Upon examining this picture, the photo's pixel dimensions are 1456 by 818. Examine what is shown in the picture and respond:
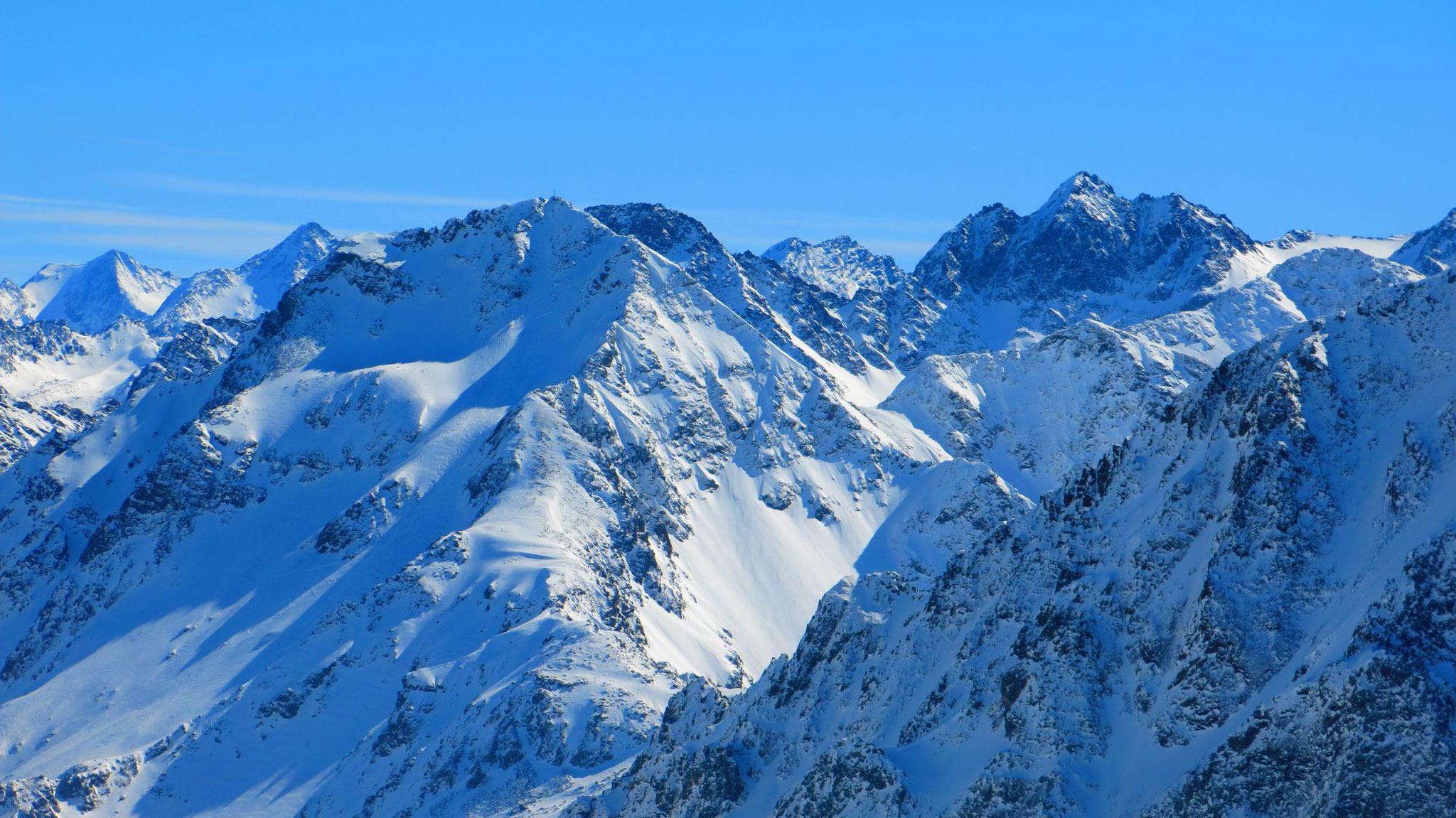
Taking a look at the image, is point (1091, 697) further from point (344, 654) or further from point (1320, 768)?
point (344, 654)

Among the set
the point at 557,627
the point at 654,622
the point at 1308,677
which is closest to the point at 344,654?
the point at 557,627

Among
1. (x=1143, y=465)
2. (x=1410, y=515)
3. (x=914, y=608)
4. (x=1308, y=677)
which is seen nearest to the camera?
(x=1308, y=677)

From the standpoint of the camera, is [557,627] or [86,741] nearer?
[557,627]

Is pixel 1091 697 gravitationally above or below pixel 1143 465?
below

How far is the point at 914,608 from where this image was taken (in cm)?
10219

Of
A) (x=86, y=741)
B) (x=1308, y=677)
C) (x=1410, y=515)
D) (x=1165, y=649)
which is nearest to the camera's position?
(x=1308, y=677)

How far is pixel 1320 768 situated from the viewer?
63.8m

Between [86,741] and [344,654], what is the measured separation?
42.6 meters

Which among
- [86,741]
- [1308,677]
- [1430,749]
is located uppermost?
[86,741]

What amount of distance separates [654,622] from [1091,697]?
396 feet

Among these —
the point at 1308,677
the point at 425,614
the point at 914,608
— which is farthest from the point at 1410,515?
the point at 425,614

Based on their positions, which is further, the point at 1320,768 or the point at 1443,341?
the point at 1443,341

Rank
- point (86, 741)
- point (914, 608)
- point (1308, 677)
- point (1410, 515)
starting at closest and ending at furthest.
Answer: point (1308, 677)
point (1410, 515)
point (914, 608)
point (86, 741)

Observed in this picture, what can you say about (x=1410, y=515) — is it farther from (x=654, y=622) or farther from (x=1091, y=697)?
(x=654, y=622)
